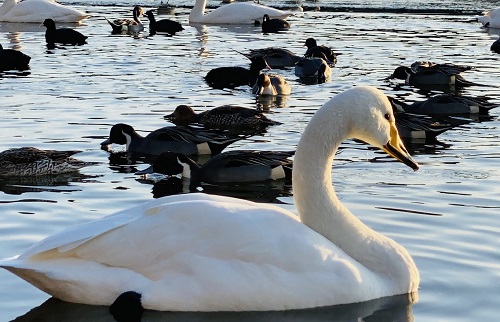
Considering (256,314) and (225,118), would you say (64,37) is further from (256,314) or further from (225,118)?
(256,314)

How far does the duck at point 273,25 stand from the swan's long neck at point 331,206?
2279 cm

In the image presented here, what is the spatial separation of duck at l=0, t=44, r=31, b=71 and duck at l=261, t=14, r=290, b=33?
1021cm

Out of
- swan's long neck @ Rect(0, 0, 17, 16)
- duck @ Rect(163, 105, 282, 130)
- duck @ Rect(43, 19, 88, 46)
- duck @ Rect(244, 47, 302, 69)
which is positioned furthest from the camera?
swan's long neck @ Rect(0, 0, 17, 16)

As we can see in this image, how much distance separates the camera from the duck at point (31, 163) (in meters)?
11.5

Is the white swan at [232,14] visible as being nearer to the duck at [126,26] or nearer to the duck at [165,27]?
the duck at [126,26]

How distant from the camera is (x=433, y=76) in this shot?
1925 centimetres

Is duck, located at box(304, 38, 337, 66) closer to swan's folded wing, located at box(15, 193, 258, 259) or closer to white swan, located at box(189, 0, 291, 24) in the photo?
white swan, located at box(189, 0, 291, 24)

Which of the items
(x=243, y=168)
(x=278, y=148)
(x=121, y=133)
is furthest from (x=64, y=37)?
(x=243, y=168)

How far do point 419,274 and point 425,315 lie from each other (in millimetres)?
833

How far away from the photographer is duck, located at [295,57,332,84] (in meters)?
19.8

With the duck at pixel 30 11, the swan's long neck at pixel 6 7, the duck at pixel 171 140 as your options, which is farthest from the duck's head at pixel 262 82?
the swan's long neck at pixel 6 7

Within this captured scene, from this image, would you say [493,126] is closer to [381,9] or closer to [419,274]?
[419,274]

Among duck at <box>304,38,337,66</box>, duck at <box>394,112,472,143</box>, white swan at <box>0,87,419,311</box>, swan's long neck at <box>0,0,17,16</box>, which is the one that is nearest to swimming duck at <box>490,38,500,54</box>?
duck at <box>304,38,337,66</box>

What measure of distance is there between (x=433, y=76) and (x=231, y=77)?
10.8 ft
